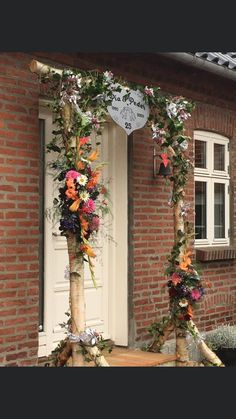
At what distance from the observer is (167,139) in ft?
22.9

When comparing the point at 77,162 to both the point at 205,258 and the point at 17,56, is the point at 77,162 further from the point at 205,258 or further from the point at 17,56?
the point at 205,258

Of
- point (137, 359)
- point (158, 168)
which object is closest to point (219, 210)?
point (158, 168)

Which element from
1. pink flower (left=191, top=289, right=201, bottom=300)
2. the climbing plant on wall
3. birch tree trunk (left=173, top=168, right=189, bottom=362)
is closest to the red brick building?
the climbing plant on wall

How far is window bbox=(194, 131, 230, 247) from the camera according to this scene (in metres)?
8.98

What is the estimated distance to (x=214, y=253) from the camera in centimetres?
892

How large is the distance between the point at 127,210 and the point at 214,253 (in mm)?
1871

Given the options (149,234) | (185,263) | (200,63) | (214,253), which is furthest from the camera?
(214,253)

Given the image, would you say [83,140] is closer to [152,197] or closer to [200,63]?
[152,197]

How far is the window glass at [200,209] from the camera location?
8953 mm

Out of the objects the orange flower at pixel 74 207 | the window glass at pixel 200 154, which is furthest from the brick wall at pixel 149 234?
the orange flower at pixel 74 207

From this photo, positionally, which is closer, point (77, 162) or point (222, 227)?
point (77, 162)

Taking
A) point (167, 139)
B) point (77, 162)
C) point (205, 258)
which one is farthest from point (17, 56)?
point (205, 258)

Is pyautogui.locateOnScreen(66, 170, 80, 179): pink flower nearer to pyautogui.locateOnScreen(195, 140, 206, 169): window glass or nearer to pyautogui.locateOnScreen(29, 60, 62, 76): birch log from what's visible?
pyautogui.locateOnScreen(29, 60, 62, 76): birch log

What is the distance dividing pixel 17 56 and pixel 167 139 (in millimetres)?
1779
